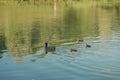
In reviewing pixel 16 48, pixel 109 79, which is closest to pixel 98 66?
pixel 109 79

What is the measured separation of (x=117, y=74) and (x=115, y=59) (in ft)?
13.0

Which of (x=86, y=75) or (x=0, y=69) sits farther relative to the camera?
(x=0, y=69)

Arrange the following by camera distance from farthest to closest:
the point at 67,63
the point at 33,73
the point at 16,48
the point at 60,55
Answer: the point at 16,48, the point at 60,55, the point at 67,63, the point at 33,73

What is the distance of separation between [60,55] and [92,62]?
11.6ft

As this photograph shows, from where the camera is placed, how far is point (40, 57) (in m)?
27.0

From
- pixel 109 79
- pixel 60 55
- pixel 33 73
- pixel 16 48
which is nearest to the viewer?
pixel 109 79

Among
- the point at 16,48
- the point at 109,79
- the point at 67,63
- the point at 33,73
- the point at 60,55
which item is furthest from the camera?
the point at 16,48

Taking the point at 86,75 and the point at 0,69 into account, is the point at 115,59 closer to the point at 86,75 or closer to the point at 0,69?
the point at 86,75

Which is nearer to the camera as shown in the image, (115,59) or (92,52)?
(115,59)

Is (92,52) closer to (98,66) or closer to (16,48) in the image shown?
(98,66)

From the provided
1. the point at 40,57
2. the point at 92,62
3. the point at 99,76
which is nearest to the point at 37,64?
the point at 40,57

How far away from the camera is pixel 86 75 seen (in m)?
21.2

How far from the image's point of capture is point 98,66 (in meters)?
23.1

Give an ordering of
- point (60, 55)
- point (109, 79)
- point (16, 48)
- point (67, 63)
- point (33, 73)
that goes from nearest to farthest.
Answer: point (109, 79) < point (33, 73) < point (67, 63) < point (60, 55) < point (16, 48)
